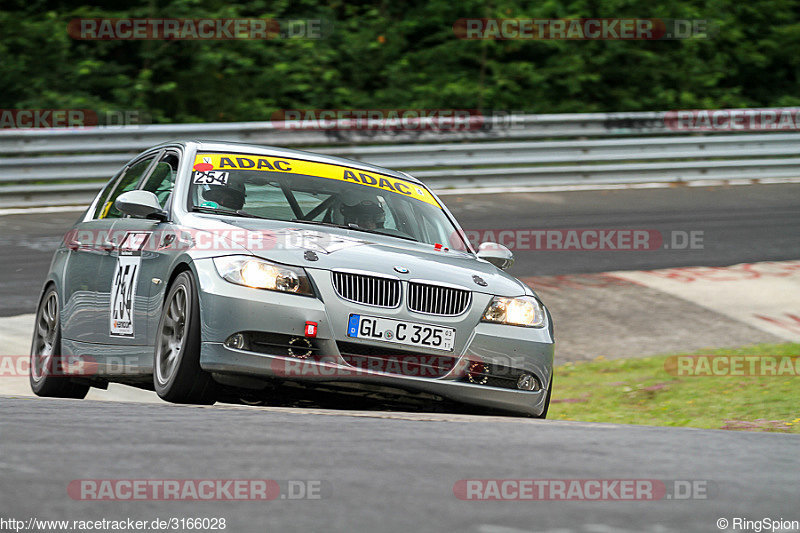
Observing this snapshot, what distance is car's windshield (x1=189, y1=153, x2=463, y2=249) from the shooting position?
6.49 meters

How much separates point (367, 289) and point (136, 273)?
1422 mm

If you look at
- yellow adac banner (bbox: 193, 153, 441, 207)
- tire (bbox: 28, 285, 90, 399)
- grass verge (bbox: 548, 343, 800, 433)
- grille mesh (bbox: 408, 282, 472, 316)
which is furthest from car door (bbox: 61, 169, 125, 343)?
grass verge (bbox: 548, 343, 800, 433)

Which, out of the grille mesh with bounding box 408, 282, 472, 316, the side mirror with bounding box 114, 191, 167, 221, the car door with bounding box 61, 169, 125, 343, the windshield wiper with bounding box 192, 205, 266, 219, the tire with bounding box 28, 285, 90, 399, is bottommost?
the tire with bounding box 28, 285, 90, 399

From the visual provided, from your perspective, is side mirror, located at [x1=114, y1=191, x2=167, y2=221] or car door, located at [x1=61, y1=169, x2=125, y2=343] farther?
car door, located at [x1=61, y1=169, x2=125, y2=343]

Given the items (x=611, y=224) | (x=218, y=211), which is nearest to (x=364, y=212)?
(x=218, y=211)

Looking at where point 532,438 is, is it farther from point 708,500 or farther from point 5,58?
point 5,58

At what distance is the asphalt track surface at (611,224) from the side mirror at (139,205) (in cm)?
360

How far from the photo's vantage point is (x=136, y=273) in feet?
20.5

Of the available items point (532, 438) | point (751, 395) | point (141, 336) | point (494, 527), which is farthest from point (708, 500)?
point (751, 395)

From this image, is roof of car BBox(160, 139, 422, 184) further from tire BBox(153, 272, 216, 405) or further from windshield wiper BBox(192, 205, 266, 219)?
tire BBox(153, 272, 216, 405)

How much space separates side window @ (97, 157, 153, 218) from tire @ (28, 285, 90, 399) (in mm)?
592

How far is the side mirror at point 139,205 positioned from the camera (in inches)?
243

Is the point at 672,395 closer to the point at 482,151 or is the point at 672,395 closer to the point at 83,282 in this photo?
the point at 83,282

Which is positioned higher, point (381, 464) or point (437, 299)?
point (381, 464)
